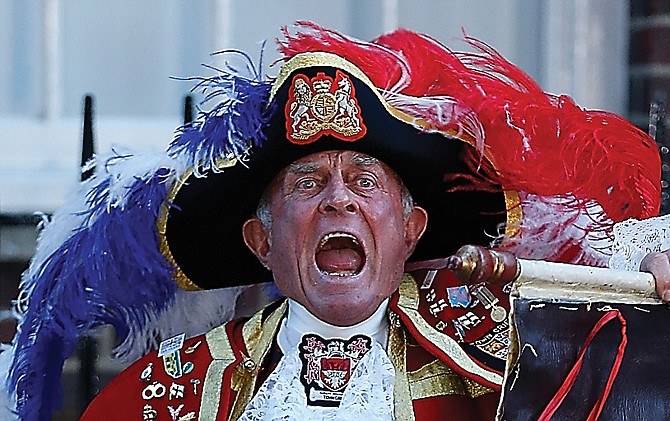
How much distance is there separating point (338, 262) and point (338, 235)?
54 mm

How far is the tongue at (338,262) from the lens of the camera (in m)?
2.25

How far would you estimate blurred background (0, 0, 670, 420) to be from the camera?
336 centimetres

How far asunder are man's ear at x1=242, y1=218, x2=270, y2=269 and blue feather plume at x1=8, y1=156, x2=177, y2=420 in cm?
16

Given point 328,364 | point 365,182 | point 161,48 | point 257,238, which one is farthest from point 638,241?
point 161,48

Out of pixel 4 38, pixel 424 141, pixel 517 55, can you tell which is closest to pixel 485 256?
pixel 424 141

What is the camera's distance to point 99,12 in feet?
11.3

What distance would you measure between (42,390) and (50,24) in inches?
50.1

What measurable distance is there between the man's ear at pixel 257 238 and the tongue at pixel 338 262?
0.15 m

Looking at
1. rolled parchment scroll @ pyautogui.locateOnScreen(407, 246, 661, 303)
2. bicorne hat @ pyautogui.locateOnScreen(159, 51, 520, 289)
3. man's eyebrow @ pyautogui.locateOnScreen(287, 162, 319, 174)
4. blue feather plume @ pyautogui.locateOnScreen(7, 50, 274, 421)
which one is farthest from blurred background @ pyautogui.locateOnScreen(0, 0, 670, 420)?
rolled parchment scroll @ pyautogui.locateOnScreen(407, 246, 661, 303)

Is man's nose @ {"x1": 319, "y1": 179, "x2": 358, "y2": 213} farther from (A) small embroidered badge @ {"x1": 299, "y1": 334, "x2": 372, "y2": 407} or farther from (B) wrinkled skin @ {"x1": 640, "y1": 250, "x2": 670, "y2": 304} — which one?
(B) wrinkled skin @ {"x1": 640, "y1": 250, "x2": 670, "y2": 304}

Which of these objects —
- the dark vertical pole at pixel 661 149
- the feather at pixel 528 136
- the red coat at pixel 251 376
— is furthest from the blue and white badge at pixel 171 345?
the dark vertical pole at pixel 661 149

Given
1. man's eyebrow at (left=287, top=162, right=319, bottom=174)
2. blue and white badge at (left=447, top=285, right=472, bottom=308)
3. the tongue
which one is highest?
man's eyebrow at (left=287, top=162, right=319, bottom=174)

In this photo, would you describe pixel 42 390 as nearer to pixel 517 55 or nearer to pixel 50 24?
pixel 50 24

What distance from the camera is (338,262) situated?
2.26 meters
